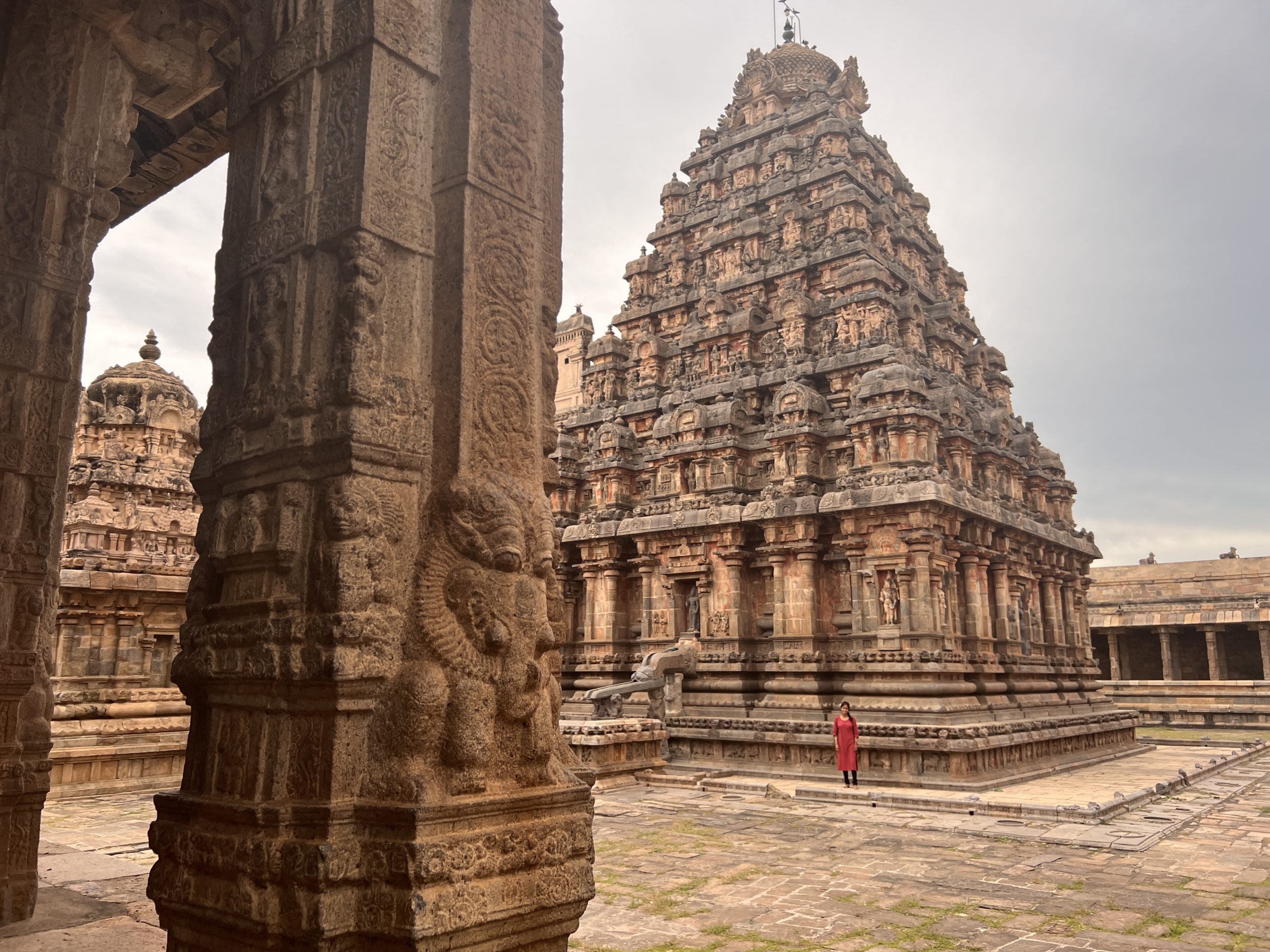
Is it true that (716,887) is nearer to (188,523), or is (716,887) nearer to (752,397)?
(752,397)

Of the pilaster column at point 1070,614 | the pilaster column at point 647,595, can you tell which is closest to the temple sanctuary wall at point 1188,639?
the pilaster column at point 1070,614

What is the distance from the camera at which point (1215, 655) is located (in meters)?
35.3

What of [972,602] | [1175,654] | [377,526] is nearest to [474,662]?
[377,526]

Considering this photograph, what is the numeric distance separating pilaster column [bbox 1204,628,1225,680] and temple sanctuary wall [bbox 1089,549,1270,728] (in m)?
0.05

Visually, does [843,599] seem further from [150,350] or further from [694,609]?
[150,350]

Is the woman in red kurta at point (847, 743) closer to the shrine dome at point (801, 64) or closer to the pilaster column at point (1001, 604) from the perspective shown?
the pilaster column at point (1001, 604)

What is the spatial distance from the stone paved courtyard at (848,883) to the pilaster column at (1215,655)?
982 inches

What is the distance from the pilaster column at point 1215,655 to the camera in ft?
114

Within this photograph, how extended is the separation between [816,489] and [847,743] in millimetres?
6678

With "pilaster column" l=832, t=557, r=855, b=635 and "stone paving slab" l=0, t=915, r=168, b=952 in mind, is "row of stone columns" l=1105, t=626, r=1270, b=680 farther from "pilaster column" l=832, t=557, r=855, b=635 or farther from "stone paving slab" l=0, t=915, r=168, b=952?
"stone paving slab" l=0, t=915, r=168, b=952

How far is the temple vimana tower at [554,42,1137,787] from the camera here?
718 inches

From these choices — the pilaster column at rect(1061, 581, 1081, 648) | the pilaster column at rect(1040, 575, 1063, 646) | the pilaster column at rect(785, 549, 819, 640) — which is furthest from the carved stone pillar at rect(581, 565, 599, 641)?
the pilaster column at rect(1061, 581, 1081, 648)

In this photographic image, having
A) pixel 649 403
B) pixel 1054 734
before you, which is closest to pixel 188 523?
pixel 649 403

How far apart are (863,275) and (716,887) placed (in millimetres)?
16826
